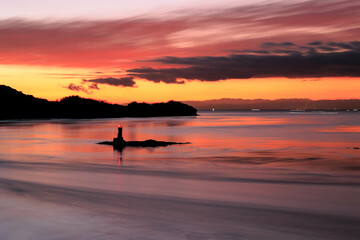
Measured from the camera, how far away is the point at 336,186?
57.2 feet

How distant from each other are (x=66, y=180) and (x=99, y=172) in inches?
124

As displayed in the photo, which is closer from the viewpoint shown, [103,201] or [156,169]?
[103,201]

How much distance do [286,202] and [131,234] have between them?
20.5ft

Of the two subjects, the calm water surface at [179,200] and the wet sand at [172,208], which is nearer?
the wet sand at [172,208]

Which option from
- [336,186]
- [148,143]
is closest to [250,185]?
[336,186]

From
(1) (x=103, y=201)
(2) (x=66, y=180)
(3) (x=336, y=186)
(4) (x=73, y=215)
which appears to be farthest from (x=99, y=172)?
(3) (x=336, y=186)

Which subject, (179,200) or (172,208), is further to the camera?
(179,200)

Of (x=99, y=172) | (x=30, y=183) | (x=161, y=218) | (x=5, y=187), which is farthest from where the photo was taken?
(x=99, y=172)

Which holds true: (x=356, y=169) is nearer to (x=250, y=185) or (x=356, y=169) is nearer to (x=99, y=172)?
(x=250, y=185)

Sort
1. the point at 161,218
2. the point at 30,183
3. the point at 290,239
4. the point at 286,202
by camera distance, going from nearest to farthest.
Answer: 1. the point at 290,239
2. the point at 161,218
3. the point at 286,202
4. the point at 30,183

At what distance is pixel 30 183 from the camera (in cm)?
1811

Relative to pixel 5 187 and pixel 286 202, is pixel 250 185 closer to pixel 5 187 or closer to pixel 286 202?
pixel 286 202

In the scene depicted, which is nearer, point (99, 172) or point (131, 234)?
point (131, 234)

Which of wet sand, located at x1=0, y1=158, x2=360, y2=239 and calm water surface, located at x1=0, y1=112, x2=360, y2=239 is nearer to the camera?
wet sand, located at x1=0, y1=158, x2=360, y2=239
